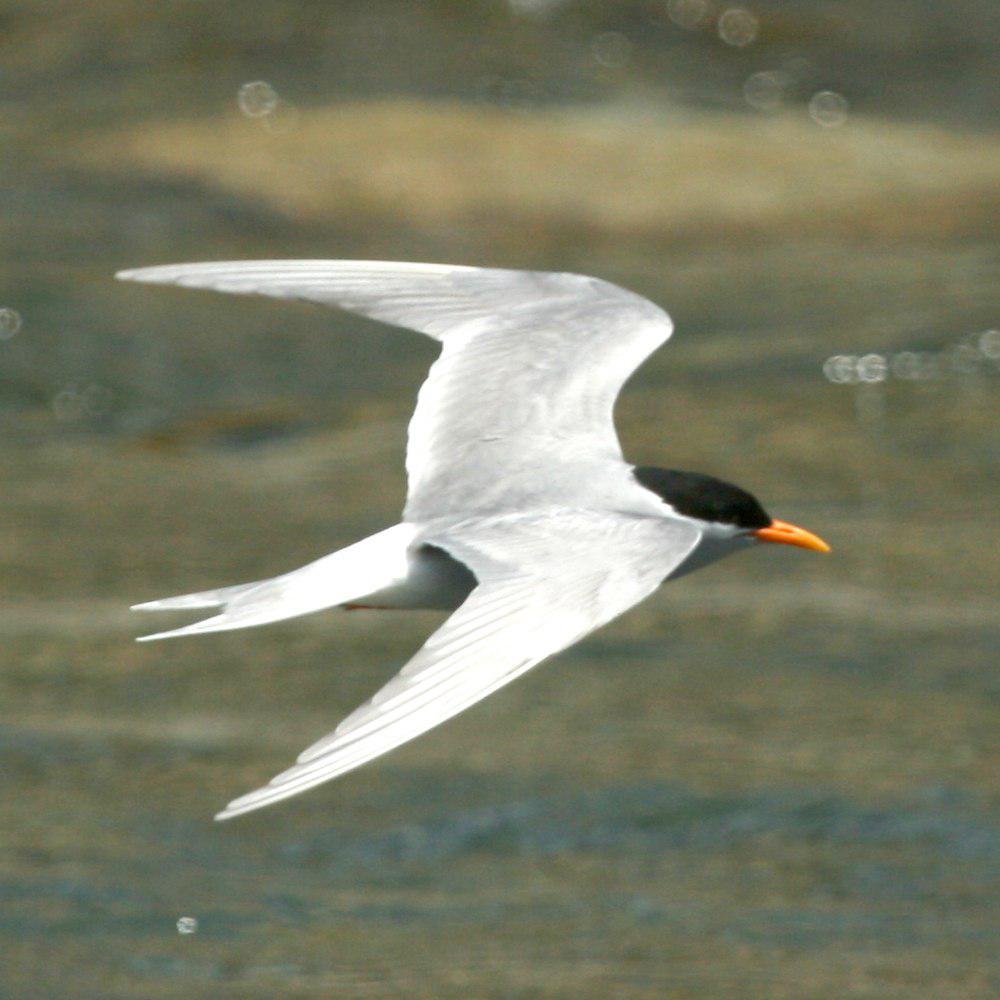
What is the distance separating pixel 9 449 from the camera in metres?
9.66

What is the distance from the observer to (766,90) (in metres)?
13.4

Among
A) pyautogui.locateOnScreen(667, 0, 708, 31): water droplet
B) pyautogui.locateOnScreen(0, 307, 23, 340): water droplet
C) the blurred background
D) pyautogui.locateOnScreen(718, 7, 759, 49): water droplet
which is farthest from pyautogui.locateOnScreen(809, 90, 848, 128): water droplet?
pyautogui.locateOnScreen(0, 307, 23, 340): water droplet

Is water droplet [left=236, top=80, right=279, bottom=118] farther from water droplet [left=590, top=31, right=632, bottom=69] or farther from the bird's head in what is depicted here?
the bird's head

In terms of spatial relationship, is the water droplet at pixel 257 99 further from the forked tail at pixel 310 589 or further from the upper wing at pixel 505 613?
the upper wing at pixel 505 613

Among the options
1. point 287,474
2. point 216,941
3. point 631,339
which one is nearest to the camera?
point 631,339

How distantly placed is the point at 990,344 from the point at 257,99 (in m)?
4.57

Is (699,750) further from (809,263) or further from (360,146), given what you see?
(360,146)

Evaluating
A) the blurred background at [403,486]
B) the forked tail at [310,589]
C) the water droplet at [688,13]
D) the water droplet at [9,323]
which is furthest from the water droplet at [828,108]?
the forked tail at [310,589]

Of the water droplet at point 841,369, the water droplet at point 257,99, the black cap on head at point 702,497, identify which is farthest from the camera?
the water droplet at point 257,99

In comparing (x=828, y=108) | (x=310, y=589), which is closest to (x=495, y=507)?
(x=310, y=589)

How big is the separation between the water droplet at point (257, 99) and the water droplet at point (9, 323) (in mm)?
2512

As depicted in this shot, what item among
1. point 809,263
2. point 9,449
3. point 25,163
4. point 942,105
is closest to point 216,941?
point 9,449

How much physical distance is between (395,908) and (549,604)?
2768mm

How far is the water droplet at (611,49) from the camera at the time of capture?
13562 mm
